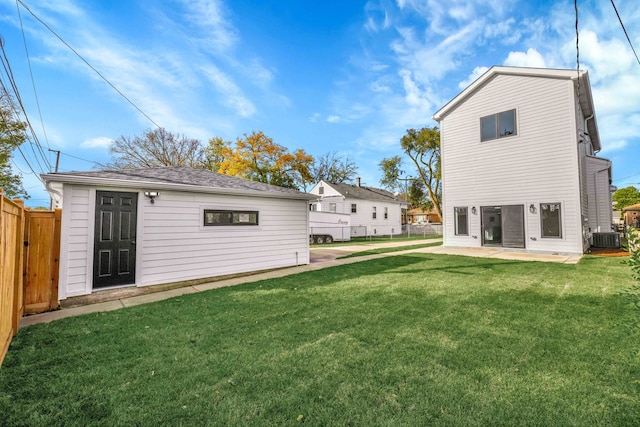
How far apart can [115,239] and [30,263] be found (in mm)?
1302

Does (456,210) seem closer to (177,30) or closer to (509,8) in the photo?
(509,8)

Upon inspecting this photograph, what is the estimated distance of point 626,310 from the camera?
3898 mm

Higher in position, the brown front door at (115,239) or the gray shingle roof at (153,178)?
the gray shingle roof at (153,178)

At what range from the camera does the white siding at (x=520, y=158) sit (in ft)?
32.2

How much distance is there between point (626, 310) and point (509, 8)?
24.5ft

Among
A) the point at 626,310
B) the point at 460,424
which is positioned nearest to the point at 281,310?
the point at 460,424

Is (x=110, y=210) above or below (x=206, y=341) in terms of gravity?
above

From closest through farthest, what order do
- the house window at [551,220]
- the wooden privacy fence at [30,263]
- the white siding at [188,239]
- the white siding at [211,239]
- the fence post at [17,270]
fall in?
the wooden privacy fence at [30,263] < the fence post at [17,270] < the white siding at [188,239] < the white siding at [211,239] < the house window at [551,220]

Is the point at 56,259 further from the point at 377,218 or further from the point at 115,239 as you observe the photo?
the point at 377,218

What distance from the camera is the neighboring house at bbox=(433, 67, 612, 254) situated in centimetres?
989

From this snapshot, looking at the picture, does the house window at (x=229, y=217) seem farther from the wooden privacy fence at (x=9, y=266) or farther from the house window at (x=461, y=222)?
the house window at (x=461, y=222)

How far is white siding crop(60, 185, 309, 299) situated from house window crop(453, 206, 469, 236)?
7490 millimetres

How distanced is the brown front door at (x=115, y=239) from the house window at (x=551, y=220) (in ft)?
43.3

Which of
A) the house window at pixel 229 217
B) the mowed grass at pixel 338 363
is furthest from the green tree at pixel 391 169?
the mowed grass at pixel 338 363
